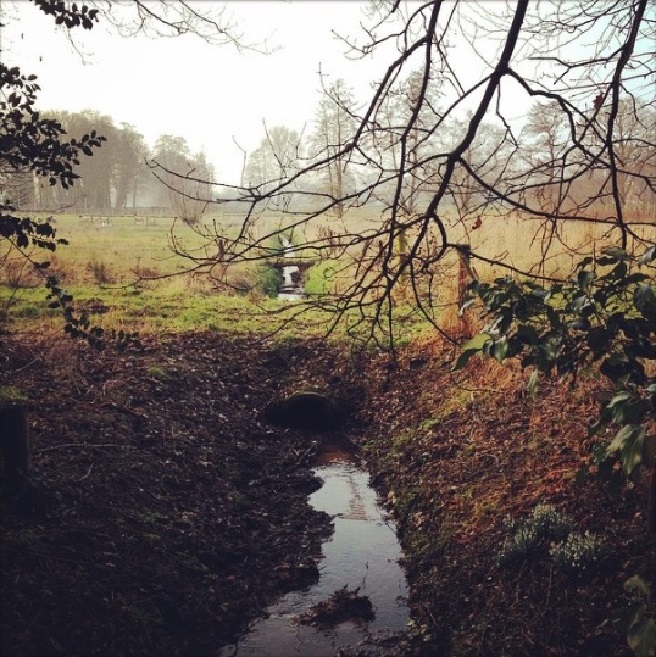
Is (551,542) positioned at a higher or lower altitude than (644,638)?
lower

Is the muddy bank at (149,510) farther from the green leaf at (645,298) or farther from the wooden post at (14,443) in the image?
the green leaf at (645,298)

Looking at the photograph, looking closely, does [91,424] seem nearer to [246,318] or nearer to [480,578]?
[480,578]

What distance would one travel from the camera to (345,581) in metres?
5.21

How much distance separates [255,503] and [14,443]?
2589mm

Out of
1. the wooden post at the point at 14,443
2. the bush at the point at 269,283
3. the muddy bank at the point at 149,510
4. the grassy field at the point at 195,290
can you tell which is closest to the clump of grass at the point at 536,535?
the muddy bank at the point at 149,510

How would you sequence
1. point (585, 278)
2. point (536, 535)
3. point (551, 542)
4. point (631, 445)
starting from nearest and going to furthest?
point (631, 445)
point (585, 278)
point (551, 542)
point (536, 535)

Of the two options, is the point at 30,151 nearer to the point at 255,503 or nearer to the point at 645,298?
the point at 255,503

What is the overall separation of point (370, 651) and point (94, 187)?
4096cm

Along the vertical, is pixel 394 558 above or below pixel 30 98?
below

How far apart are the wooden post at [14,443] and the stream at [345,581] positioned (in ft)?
6.24

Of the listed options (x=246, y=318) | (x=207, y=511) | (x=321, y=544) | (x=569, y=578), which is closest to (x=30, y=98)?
(x=207, y=511)

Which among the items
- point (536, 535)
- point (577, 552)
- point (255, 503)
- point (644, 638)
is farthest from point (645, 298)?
point (255, 503)

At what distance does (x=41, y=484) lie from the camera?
15.1ft

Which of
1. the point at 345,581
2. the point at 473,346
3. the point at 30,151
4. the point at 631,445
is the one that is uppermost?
the point at 30,151
